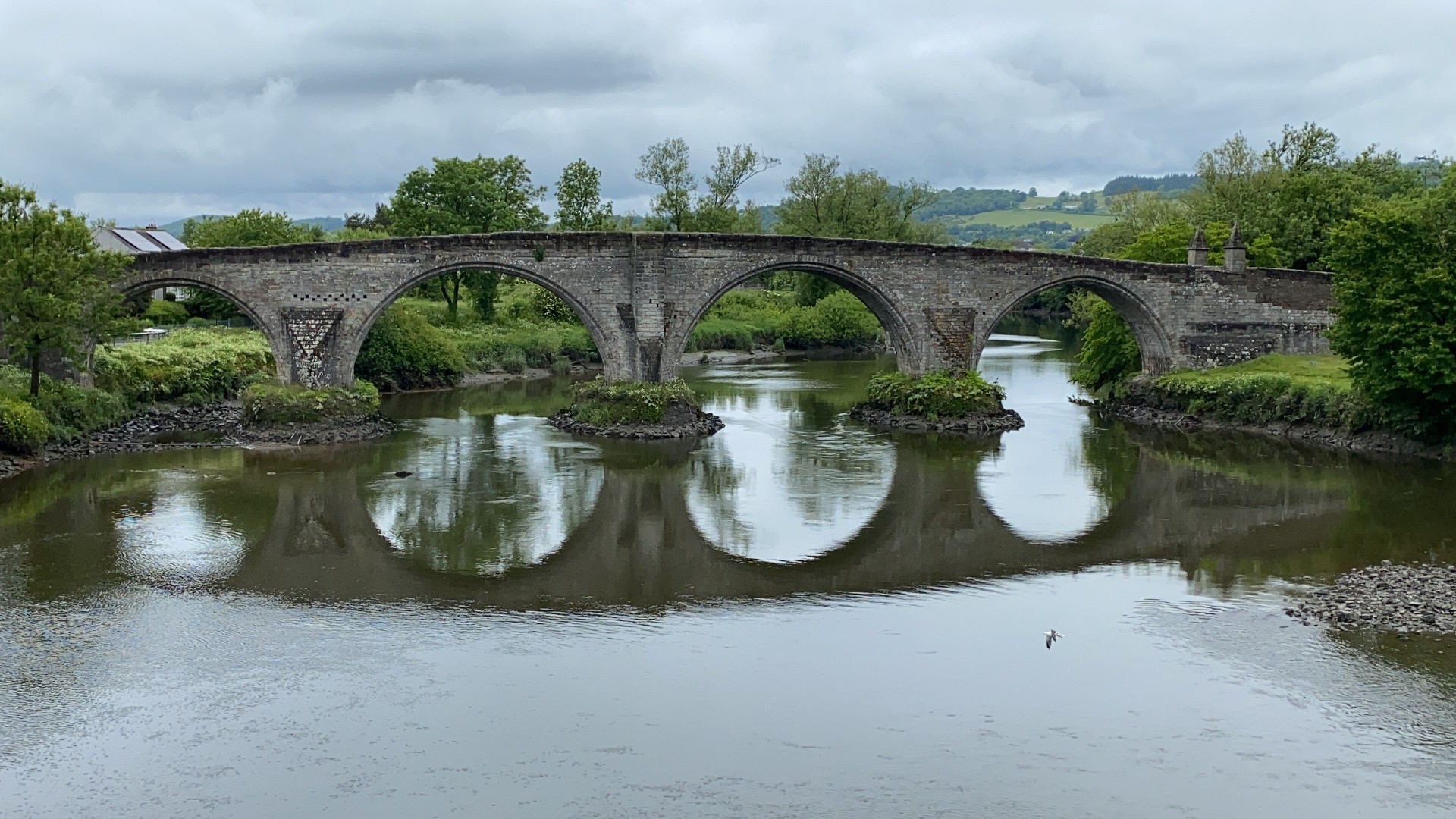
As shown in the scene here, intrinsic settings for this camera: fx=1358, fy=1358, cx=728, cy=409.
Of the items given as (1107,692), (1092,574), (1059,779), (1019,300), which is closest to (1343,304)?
(1019,300)

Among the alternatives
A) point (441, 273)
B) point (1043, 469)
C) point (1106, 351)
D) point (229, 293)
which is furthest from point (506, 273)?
point (1106, 351)

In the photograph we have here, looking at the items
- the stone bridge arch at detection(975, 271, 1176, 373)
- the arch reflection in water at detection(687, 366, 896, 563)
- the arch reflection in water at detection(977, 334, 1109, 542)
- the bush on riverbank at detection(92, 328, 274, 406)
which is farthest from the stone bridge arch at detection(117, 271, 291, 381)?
the stone bridge arch at detection(975, 271, 1176, 373)

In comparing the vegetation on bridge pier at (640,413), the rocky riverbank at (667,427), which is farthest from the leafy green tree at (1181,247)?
the vegetation on bridge pier at (640,413)

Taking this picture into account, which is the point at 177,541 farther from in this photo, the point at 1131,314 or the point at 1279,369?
the point at 1279,369

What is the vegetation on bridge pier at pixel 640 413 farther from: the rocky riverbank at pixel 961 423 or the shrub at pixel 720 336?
the shrub at pixel 720 336

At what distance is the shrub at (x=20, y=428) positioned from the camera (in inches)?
1073

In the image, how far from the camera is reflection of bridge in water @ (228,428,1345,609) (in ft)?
63.3

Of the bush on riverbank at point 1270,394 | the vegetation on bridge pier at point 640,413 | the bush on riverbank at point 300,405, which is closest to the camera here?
the bush on riverbank at point 1270,394

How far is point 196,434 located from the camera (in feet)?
109

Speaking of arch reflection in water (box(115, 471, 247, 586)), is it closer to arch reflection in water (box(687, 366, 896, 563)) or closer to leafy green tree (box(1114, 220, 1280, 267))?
arch reflection in water (box(687, 366, 896, 563))

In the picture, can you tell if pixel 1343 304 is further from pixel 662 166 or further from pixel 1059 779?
pixel 662 166

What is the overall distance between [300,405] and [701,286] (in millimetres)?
10589

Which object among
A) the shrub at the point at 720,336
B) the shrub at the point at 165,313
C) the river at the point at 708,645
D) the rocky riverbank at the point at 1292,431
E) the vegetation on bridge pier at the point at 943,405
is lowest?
the river at the point at 708,645

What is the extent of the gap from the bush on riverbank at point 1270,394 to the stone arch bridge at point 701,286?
104 centimetres
